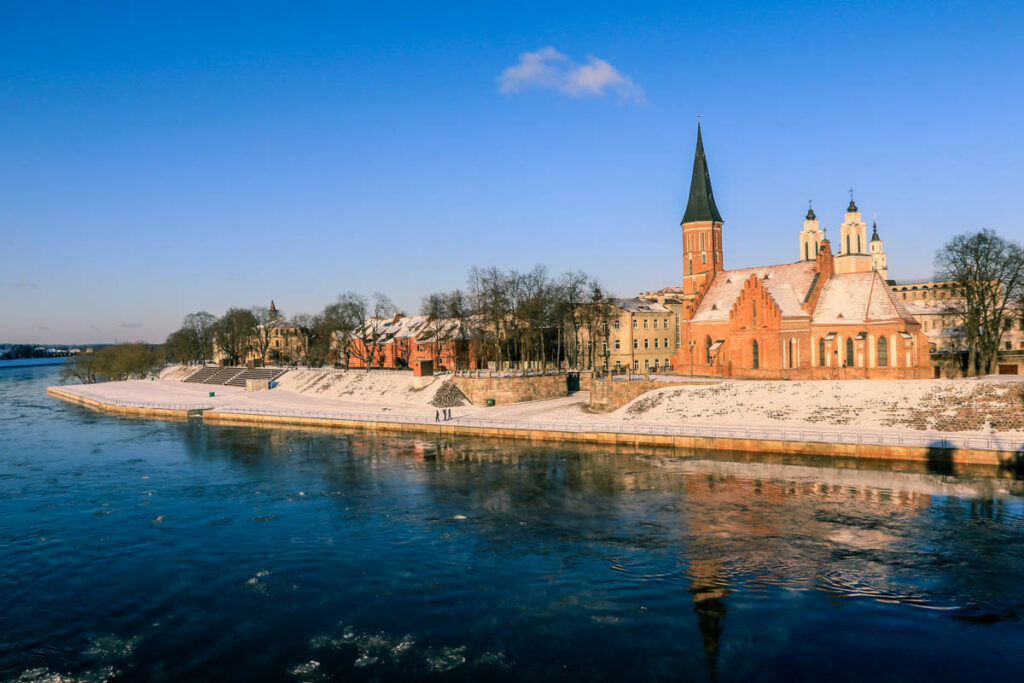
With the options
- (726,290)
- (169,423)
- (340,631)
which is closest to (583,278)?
(726,290)

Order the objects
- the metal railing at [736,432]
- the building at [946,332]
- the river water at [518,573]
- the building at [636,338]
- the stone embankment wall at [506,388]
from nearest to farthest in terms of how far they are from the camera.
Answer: the river water at [518,573] → the metal railing at [736,432] → the building at [946,332] → the stone embankment wall at [506,388] → the building at [636,338]

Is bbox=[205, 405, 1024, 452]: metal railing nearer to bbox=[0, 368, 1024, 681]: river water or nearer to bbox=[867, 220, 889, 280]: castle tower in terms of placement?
bbox=[0, 368, 1024, 681]: river water

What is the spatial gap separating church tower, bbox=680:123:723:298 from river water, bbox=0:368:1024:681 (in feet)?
148

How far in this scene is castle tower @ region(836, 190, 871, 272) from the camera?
14575cm

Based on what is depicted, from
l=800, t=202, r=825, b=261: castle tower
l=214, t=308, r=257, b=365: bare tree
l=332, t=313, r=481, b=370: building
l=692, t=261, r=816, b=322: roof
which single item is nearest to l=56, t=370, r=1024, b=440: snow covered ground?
l=692, t=261, r=816, b=322: roof

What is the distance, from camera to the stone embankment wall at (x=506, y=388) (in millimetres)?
75750

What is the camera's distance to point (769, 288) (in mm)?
73438

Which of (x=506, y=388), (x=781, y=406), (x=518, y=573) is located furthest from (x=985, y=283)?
(x=518, y=573)

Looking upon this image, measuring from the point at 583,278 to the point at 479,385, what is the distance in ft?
79.2

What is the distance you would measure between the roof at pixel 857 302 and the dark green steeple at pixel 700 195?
19153 mm

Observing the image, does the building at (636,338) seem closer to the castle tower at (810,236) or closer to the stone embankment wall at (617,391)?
the stone embankment wall at (617,391)

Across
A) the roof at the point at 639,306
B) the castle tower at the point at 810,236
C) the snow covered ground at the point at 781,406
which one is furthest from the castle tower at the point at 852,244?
the snow covered ground at the point at 781,406

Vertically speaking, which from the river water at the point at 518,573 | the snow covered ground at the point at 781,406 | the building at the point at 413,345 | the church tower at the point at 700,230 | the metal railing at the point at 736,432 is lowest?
the river water at the point at 518,573

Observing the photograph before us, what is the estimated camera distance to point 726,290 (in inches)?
3029
